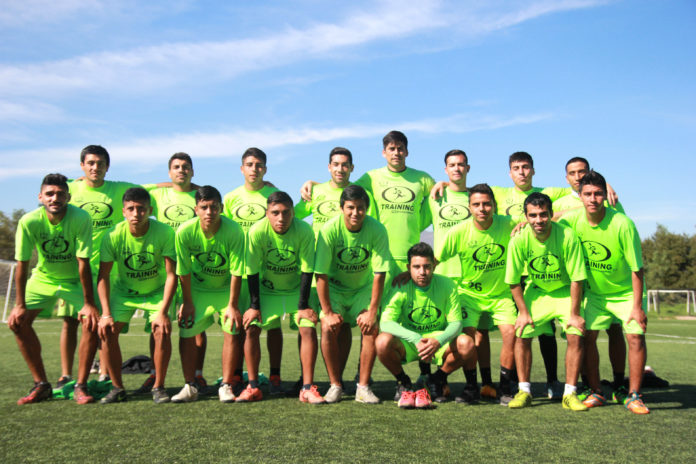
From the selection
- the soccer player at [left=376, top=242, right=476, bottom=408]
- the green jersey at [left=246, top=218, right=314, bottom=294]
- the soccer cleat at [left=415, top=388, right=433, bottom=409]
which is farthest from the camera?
the green jersey at [left=246, top=218, right=314, bottom=294]

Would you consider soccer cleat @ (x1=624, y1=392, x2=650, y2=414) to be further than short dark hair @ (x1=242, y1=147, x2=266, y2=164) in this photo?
No

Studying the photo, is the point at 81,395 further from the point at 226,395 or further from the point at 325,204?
the point at 325,204

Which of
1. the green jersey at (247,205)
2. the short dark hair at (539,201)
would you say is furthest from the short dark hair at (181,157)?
the short dark hair at (539,201)

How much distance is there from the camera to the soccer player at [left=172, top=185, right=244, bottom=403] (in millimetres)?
5277

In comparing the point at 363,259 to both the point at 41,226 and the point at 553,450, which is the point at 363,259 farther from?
the point at 41,226

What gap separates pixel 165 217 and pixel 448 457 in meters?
4.48

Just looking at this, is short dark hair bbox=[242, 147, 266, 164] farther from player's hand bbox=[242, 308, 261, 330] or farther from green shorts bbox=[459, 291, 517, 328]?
green shorts bbox=[459, 291, 517, 328]

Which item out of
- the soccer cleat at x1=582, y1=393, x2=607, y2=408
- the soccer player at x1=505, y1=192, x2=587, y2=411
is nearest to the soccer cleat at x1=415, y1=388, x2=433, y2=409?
the soccer player at x1=505, y1=192, x2=587, y2=411

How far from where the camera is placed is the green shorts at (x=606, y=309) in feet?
16.7

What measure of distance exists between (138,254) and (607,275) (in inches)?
177

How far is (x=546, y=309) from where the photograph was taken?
523 centimetres

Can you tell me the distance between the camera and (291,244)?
5441mm

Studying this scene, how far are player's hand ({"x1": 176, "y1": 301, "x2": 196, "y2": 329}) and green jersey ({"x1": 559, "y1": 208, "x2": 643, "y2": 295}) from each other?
3780 mm

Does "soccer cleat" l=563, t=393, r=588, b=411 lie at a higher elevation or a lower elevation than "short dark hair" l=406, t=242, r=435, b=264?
lower
